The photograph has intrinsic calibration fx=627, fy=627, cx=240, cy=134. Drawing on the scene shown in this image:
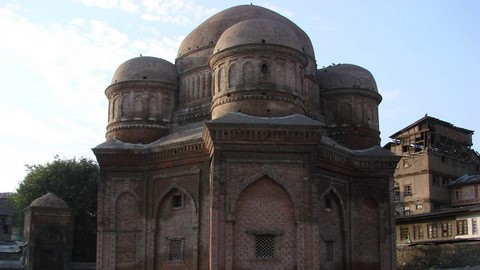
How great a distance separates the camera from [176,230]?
2484 centimetres

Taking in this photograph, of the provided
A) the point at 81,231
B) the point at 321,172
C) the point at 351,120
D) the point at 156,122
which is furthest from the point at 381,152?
the point at 81,231

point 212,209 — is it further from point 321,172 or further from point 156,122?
point 156,122

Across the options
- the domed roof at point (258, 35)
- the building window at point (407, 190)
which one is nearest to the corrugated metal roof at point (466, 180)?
the building window at point (407, 190)

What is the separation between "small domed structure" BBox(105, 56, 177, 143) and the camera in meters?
27.8

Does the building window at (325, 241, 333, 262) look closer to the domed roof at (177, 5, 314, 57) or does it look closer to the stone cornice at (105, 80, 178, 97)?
the domed roof at (177, 5, 314, 57)

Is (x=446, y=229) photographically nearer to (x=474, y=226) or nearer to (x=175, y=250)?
(x=474, y=226)

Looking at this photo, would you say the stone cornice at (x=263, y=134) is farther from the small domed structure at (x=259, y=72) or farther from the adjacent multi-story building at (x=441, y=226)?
the adjacent multi-story building at (x=441, y=226)

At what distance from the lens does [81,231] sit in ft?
126

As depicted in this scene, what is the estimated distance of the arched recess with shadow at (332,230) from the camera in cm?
Answer: 2452

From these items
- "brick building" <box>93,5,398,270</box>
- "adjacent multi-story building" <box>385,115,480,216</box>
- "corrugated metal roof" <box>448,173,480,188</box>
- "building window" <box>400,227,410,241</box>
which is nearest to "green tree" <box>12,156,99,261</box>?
"brick building" <box>93,5,398,270</box>

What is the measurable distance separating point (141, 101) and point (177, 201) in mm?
5440

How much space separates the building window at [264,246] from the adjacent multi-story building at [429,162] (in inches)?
1228

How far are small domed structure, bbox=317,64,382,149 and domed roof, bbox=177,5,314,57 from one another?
6.36 ft

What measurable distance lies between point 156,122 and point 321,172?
25.7 feet
